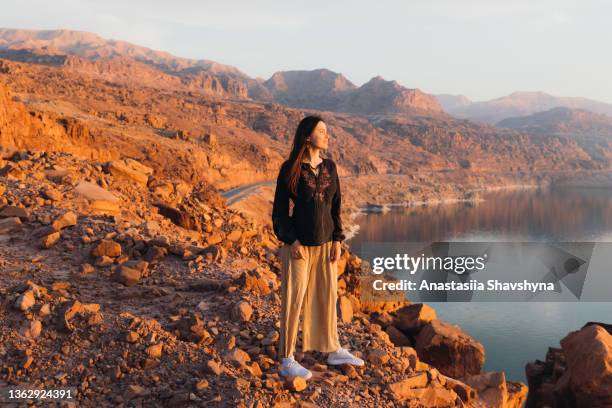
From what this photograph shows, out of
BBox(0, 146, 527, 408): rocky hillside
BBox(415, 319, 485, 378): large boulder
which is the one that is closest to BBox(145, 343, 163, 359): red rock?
BBox(0, 146, 527, 408): rocky hillside

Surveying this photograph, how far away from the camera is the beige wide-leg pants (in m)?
4.12

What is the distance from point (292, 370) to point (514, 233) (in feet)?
164

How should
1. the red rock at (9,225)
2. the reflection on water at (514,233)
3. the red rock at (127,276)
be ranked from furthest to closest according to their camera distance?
the reflection on water at (514,233) < the red rock at (9,225) < the red rock at (127,276)

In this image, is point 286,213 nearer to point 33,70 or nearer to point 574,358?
point 574,358

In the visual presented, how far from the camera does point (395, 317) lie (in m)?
9.20

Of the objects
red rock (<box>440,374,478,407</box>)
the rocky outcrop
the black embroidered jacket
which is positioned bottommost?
the rocky outcrop

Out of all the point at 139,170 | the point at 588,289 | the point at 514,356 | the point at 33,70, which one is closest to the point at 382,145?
the point at 33,70

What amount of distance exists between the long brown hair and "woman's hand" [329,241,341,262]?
582 mm

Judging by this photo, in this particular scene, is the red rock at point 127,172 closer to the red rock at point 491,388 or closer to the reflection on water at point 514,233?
the red rock at point 491,388

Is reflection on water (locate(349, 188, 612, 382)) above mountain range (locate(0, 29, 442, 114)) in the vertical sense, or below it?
below

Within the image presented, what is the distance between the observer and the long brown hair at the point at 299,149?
13.3 feet

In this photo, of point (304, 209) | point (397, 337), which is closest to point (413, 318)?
point (397, 337)

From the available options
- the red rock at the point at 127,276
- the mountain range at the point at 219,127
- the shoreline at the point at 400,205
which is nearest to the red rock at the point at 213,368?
the red rock at the point at 127,276

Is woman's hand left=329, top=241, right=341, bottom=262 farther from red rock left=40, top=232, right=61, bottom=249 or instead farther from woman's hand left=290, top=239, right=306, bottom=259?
red rock left=40, top=232, right=61, bottom=249
